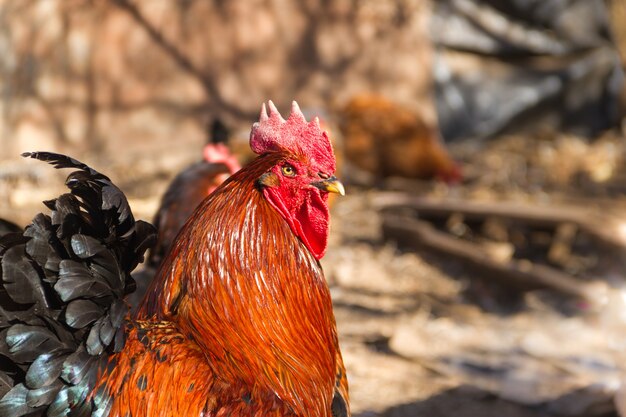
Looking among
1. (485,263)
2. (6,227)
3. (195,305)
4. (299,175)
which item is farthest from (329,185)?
(485,263)

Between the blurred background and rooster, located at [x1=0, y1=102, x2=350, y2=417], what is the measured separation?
1.89 meters

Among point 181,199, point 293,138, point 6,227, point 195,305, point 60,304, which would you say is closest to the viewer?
point 60,304

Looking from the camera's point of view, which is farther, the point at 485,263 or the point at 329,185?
the point at 485,263

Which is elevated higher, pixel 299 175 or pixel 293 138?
pixel 293 138

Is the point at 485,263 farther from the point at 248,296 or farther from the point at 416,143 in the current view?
the point at 248,296

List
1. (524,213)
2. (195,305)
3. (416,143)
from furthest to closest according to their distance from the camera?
(416,143) → (524,213) → (195,305)

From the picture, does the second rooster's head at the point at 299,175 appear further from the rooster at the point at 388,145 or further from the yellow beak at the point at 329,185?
the rooster at the point at 388,145

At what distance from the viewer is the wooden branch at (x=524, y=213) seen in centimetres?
640

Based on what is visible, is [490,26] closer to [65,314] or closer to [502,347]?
[502,347]

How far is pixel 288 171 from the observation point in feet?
8.28

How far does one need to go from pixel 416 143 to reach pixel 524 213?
211 centimetres

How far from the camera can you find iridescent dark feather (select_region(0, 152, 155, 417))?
2.23 meters

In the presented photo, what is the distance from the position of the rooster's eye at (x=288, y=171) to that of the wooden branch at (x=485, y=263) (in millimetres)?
3781

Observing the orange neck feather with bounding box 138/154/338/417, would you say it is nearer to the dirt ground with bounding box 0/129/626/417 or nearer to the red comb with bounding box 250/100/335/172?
the red comb with bounding box 250/100/335/172
